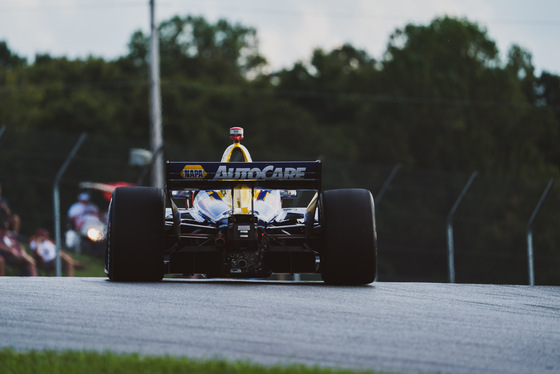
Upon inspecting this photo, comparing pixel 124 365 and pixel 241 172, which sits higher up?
pixel 241 172

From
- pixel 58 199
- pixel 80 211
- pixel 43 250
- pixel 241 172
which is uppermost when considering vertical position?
pixel 241 172

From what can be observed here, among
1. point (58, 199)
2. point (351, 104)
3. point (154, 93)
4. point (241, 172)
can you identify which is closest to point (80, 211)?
point (58, 199)

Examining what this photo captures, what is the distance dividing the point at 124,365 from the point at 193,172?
459cm

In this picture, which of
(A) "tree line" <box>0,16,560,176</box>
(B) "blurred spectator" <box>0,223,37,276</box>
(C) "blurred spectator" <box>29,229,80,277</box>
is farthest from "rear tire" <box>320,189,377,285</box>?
(A) "tree line" <box>0,16,560,176</box>

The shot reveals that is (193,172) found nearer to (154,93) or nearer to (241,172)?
(241,172)

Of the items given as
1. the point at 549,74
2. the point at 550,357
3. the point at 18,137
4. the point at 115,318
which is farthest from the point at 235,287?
the point at 549,74

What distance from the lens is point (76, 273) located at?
19.9 m

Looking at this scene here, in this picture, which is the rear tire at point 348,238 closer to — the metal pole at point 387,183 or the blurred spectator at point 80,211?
the metal pole at point 387,183

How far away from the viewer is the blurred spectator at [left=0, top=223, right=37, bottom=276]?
54.9 feet

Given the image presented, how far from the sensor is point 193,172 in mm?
10453

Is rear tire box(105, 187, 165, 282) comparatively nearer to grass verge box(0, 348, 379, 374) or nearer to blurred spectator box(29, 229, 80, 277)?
grass verge box(0, 348, 379, 374)

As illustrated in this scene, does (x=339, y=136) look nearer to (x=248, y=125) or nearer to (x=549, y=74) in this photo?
(x=248, y=125)

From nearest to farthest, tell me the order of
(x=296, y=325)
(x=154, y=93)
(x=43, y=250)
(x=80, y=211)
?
(x=296, y=325) < (x=43, y=250) < (x=80, y=211) < (x=154, y=93)

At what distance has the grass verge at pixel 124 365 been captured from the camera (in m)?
5.88
